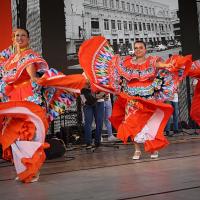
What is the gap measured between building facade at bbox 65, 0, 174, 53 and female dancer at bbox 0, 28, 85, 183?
360 centimetres

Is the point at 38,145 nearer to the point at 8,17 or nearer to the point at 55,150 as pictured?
the point at 55,150

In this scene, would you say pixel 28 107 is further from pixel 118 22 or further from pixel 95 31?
pixel 118 22

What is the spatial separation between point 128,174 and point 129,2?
5266 mm

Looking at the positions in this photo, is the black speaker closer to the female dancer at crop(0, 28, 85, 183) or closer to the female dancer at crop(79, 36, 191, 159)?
the female dancer at crop(79, 36, 191, 159)

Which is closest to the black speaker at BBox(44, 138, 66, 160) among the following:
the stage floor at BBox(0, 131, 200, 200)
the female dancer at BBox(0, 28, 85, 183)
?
the stage floor at BBox(0, 131, 200, 200)

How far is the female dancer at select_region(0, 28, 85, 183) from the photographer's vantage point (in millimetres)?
3570

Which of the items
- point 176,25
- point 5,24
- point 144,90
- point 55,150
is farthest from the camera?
point 176,25

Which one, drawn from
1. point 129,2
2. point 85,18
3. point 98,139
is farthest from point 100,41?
point 129,2

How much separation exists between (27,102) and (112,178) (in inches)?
34.1

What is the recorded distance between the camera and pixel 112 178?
3.52 m

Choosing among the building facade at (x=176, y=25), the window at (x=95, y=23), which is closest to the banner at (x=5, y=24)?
the window at (x=95, y=23)

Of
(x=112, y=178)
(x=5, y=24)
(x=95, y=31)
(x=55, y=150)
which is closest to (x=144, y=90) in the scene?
(x=55, y=150)

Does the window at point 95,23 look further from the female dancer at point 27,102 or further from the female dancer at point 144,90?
the female dancer at point 27,102

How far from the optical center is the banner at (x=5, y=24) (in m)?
6.68
